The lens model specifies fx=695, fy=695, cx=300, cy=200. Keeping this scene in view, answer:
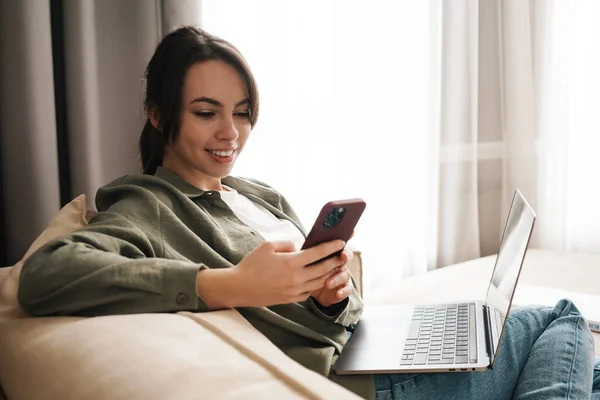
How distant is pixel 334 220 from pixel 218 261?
0.23 meters

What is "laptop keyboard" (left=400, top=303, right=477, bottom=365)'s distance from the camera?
1.04 meters

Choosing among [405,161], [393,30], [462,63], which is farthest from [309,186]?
[462,63]

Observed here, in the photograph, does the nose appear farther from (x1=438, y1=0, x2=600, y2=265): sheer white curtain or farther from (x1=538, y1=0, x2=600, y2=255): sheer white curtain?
(x1=538, y1=0, x2=600, y2=255): sheer white curtain

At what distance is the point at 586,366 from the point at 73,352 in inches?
32.4

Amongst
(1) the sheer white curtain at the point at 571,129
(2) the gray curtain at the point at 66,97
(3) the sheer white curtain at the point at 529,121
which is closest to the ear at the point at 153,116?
(2) the gray curtain at the point at 66,97

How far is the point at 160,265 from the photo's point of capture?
0.93m

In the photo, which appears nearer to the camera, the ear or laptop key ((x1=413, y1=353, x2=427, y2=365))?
laptop key ((x1=413, y1=353, x2=427, y2=365))

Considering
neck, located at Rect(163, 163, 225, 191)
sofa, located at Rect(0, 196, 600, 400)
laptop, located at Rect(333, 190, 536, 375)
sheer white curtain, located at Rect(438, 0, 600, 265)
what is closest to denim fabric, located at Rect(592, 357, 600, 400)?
laptop, located at Rect(333, 190, 536, 375)

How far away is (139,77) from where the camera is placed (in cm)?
166

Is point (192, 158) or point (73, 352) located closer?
point (73, 352)

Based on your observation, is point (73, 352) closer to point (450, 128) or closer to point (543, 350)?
point (543, 350)

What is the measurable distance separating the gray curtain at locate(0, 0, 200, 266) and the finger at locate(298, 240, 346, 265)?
790 millimetres

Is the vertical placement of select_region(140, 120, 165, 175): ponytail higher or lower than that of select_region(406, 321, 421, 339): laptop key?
higher

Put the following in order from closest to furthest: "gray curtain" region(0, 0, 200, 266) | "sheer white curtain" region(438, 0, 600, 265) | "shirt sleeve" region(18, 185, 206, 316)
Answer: "shirt sleeve" region(18, 185, 206, 316), "gray curtain" region(0, 0, 200, 266), "sheer white curtain" region(438, 0, 600, 265)
